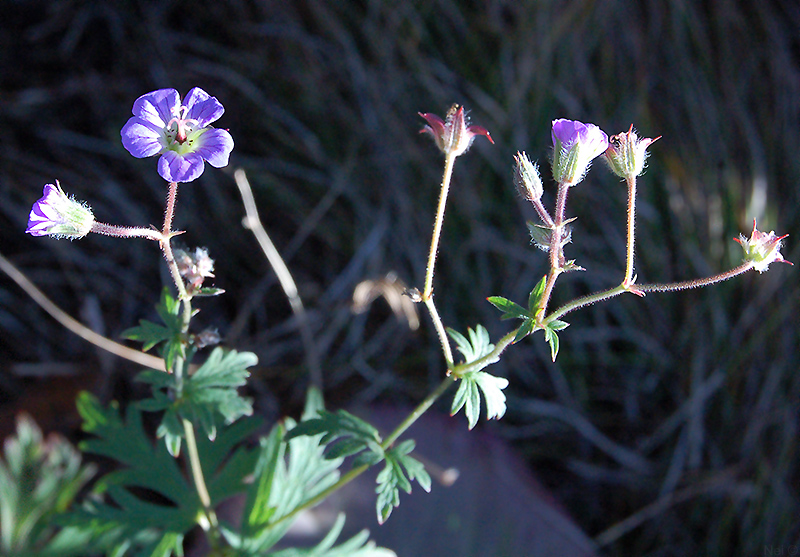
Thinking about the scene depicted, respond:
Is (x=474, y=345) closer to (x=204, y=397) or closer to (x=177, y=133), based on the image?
(x=204, y=397)

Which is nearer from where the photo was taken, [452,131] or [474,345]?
[452,131]

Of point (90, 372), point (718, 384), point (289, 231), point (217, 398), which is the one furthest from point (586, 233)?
point (90, 372)

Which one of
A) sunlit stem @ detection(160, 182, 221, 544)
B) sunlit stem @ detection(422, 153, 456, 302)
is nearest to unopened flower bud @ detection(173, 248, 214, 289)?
sunlit stem @ detection(160, 182, 221, 544)

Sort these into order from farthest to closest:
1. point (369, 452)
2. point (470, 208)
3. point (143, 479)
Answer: point (470, 208), point (143, 479), point (369, 452)

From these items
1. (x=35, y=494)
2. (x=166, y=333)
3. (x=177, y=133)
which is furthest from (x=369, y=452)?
(x=35, y=494)

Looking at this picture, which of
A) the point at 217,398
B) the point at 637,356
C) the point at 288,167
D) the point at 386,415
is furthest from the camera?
the point at 288,167

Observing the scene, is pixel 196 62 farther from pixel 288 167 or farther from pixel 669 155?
pixel 669 155

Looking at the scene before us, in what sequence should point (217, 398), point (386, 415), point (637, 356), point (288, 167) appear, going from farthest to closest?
point (288, 167) < point (637, 356) < point (386, 415) < point (217, 398)

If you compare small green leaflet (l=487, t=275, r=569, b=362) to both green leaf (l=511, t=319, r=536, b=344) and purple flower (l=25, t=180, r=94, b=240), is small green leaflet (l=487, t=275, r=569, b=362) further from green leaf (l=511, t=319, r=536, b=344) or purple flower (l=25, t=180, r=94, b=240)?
purple flower (l=25, t=180, r=94, b=240)
